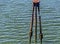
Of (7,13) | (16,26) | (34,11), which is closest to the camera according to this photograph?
(34,11)

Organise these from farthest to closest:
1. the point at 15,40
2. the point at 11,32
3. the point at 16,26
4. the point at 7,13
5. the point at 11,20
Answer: the point at 7,13 < the point at 11,20 < the point at 16,26 < the point at 11,32 < the point at 15,40

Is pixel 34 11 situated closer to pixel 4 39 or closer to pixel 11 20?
pixel 4 39

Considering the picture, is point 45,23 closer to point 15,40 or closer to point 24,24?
point 24,24

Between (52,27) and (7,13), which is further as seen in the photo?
(7,13)

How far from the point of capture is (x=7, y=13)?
177 inches

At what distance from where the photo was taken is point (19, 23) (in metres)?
3.96

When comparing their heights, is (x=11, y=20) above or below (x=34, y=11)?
below

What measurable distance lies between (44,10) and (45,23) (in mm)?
746

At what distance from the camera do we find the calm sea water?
3.39 m

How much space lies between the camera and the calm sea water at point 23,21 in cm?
339

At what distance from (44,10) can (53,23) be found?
0.76m

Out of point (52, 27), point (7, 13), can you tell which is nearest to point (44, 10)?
point (7, 13)

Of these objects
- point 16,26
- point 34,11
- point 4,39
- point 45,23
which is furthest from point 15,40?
point 34,11

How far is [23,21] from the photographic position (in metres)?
4.05
